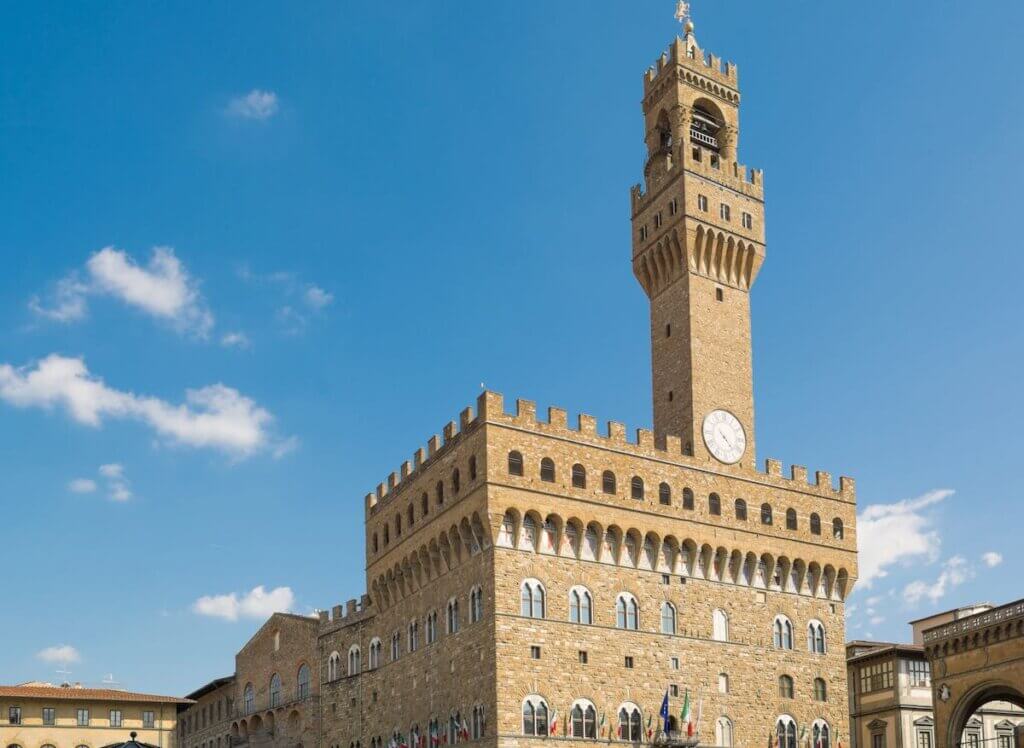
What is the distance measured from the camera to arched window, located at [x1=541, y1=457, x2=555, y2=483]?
52281 mm

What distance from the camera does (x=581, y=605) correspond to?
52.0 meters

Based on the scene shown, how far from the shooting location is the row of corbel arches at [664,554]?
51.7 meters

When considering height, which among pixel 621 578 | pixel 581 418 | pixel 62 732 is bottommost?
pixel 62 732

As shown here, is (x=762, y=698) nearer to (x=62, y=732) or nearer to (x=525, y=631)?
(x=525, y=631)

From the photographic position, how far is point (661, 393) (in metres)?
60.5

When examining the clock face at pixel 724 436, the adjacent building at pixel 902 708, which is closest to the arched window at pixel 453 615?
the clock face at pixel 724 436

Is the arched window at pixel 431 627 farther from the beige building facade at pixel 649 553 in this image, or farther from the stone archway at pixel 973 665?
the stone archway at pixel 973 665

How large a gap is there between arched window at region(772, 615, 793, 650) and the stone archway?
624 cm

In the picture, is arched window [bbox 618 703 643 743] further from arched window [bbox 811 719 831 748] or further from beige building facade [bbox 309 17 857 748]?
arched window [bbox 811 719 831 748]

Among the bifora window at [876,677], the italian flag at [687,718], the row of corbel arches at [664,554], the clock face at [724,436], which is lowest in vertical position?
the italian flag at [687,718]

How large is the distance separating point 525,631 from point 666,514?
29.2ft

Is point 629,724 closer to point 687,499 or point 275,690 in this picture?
point 687,499

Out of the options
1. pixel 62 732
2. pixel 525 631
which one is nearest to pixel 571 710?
pixel 525 631

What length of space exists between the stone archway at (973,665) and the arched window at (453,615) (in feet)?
71.9
